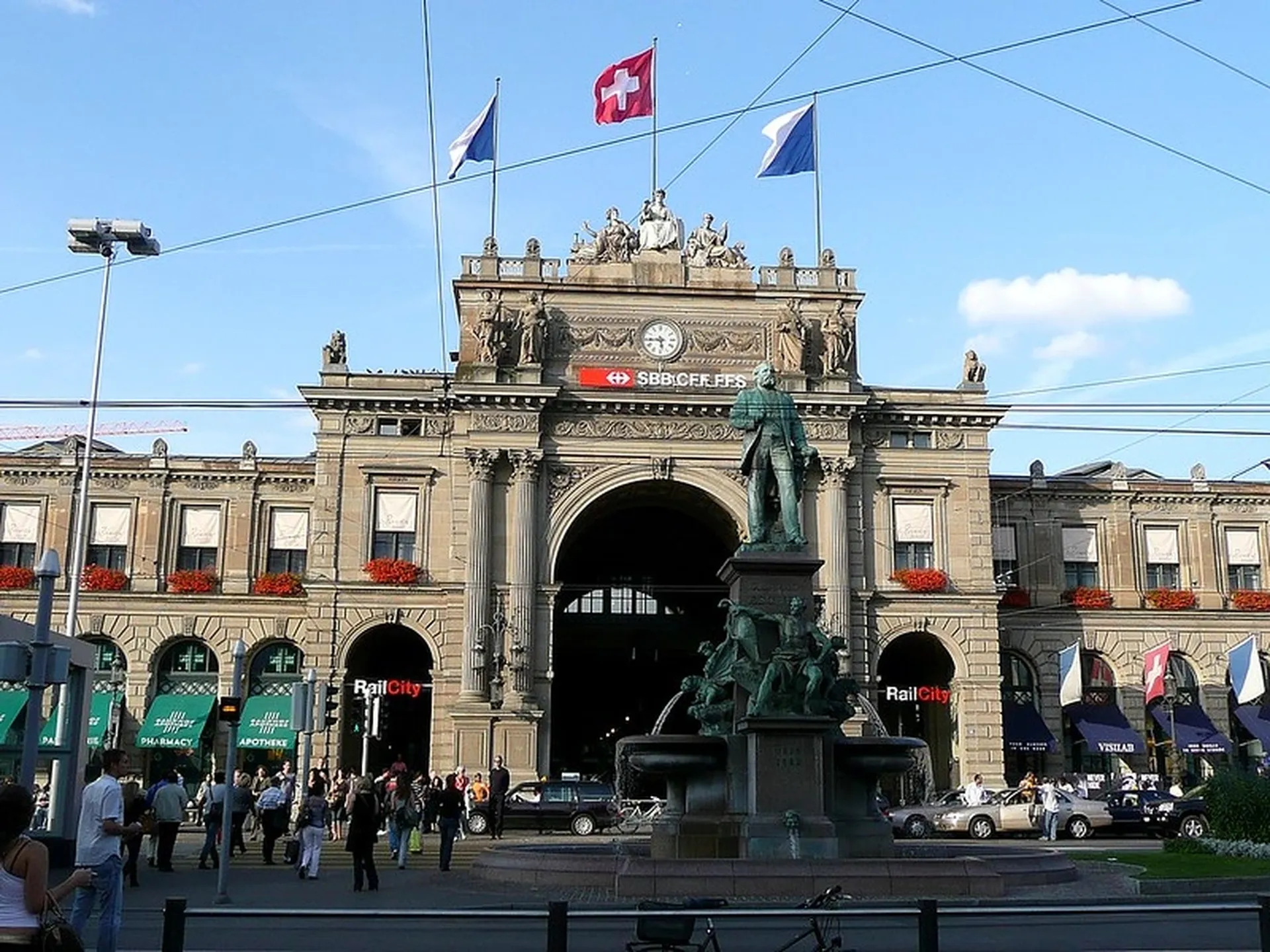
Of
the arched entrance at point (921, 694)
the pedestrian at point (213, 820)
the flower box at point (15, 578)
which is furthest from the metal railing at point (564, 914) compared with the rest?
the flower box at point (15, 578)

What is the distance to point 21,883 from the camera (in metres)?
8.06

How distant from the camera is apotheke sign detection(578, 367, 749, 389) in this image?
178 feet

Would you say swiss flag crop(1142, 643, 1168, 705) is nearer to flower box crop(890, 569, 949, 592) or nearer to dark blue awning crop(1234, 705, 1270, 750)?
dark blue awning crop(1234, 705, 1270, 750)

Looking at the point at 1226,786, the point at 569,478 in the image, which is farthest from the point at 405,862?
the point at 569,478

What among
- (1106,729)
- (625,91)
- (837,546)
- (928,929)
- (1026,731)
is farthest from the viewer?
(1106,729)

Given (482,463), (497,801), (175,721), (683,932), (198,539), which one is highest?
(482,463)

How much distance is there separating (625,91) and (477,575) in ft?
60.4

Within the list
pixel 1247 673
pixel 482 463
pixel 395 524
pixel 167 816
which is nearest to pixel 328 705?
pixel 167 816

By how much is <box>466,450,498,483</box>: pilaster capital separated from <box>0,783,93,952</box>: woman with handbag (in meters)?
44.6

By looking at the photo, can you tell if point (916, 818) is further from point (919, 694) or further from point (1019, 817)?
point (919, 694)

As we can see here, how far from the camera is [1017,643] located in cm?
5984

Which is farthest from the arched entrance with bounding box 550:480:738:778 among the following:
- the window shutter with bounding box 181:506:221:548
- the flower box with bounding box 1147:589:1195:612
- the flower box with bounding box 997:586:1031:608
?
the flower box with bounding box 1147:589:1195:612

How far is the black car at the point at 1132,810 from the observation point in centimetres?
4094

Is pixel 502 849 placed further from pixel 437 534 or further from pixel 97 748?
pixel 97 748
